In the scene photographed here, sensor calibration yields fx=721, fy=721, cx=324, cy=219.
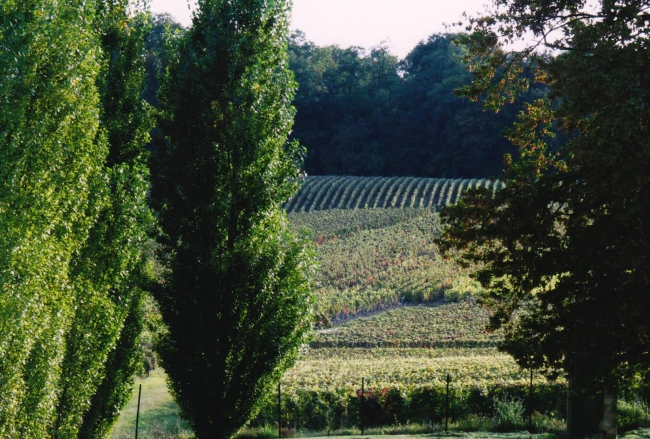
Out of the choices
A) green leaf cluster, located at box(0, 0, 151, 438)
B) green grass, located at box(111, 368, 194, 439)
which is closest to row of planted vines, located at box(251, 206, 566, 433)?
green grass, located at box(111, 368, 194, 439)

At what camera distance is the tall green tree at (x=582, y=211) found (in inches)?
428

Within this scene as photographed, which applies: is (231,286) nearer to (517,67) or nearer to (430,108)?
(517,67)

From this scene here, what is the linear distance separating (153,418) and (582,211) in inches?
543

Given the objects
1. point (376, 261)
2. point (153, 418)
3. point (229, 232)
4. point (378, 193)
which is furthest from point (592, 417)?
point (378, 193)

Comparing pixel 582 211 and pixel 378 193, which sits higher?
pixel 378 193

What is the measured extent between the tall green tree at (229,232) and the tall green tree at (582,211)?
3430 millimetres

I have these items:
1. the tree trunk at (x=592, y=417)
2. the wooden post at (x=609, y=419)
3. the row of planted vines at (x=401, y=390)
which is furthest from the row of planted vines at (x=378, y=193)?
the wooden post at (x=609, y=419)

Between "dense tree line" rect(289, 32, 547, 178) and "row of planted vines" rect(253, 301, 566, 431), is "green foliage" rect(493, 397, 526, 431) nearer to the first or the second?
"row of planted vines" rect(253, 301, 566, 431)

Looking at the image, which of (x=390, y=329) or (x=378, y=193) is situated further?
(x=378, y=193)

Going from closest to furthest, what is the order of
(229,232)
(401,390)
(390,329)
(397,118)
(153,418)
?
(229,232) → (401,390) → (153,418) → (390,329) → (397,118)

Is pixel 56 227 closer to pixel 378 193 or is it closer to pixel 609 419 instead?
pixel 609 419

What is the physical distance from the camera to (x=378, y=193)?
6369 centimetres

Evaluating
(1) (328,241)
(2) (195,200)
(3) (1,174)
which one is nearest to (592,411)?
(2) (195,200)

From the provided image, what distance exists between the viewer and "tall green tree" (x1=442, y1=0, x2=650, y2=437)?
35.7 ft
